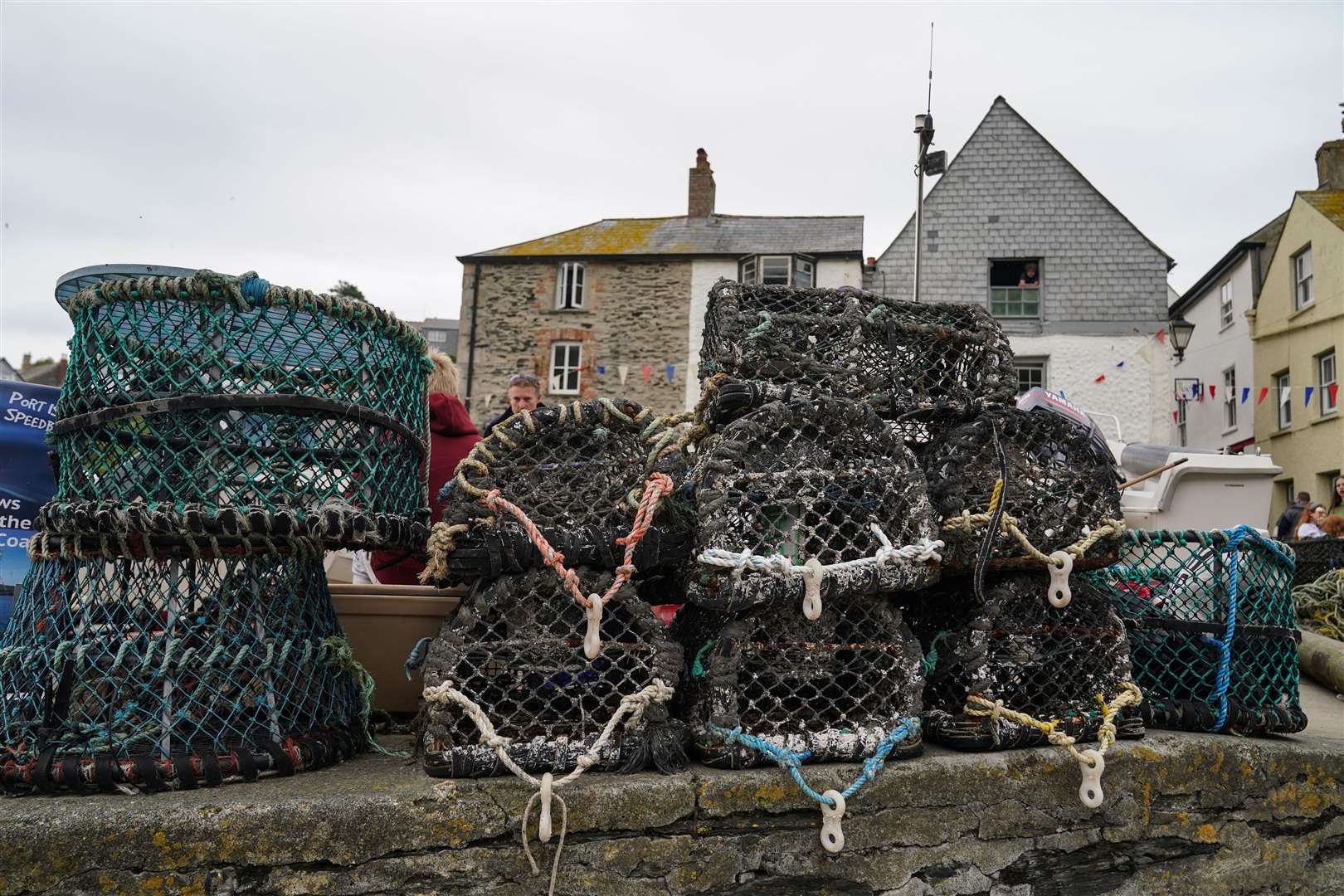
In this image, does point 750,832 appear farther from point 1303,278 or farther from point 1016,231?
Result: point 1303,278

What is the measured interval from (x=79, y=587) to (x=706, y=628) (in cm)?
165

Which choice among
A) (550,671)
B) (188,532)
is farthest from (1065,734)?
(188,532)

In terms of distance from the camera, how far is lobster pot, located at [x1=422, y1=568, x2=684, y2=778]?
2311mm

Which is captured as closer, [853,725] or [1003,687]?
[853,725]

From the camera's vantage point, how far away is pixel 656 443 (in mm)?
2641

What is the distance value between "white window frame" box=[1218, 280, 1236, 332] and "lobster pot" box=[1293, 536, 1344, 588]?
17.0 m

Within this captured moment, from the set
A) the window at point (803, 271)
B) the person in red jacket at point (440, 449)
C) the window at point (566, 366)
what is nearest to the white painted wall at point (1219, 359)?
the window at point (803, 271)

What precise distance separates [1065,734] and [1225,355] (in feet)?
75.3

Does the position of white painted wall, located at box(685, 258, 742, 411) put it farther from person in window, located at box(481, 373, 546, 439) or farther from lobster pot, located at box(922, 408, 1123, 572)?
lobster pot, located at box(922, 408, 1123, 572)

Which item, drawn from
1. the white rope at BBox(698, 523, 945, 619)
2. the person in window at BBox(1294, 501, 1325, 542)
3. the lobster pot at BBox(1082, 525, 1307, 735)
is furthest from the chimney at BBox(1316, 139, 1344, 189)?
the white rope at BBox(698, 523, 945, 619)

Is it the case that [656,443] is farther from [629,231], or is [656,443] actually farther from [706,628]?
[629,231]

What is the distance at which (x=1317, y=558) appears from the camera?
7.01 meters

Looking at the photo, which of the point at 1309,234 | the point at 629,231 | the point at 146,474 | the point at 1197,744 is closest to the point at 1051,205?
the point at 1309,234

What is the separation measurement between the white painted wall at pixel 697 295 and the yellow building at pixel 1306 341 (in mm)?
11424
